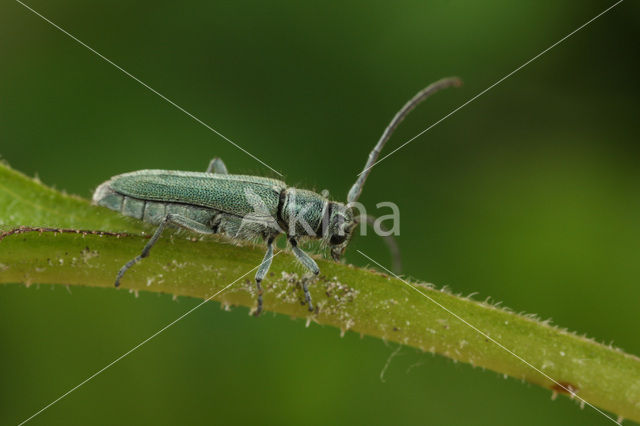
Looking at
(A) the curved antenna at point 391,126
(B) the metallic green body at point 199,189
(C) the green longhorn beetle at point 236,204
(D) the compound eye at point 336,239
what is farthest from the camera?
(D) the compound eye at point 336,239

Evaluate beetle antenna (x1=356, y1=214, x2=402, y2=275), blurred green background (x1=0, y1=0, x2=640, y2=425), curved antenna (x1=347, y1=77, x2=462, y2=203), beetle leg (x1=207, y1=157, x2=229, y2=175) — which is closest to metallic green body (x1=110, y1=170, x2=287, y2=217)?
beetle leg (x1=207, y1=157, x2=229, y2=175)

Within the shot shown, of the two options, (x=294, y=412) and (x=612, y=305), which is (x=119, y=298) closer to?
(x=294, y=412)

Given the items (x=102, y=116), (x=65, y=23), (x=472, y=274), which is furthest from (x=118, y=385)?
(x=65, y=23)

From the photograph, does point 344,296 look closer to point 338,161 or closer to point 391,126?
point 391,126

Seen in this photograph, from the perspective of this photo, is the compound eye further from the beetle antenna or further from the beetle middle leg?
the beetle middle leg

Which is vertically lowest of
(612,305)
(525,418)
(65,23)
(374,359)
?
(525,418)

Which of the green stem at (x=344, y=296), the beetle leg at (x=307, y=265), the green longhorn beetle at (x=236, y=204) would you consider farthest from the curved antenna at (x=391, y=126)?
the green stem at (x=344, y=296)

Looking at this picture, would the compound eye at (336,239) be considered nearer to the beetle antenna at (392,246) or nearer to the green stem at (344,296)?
the beetle antenna at (392,246)

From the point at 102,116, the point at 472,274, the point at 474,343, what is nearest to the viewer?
the point at 474,343
